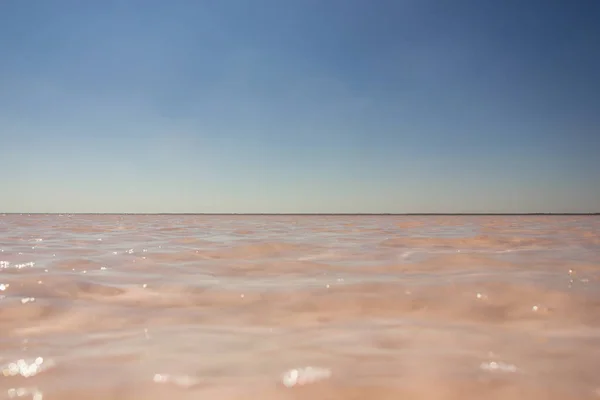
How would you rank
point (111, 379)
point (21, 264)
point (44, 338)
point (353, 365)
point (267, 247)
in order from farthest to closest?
point (267, 247), point (21, 264), point (44, 338), point (353, 365), point (111, 379)

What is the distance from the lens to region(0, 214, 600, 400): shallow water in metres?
1.35

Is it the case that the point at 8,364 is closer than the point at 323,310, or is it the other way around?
the point at 8,364

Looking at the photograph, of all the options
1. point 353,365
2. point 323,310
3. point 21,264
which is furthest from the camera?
point 21,264

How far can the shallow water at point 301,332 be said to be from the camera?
1348 millimetres

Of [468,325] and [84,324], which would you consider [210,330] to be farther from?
[468,325]

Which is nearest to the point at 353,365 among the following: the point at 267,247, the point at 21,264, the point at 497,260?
the point at 497,260

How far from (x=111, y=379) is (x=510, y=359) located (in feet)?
4.95

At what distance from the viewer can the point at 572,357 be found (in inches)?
61.9

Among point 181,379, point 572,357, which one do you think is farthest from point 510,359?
point 181,379

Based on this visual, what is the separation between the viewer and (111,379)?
1.39 metres

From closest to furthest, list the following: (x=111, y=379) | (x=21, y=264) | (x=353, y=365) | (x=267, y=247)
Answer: (x=111, y=379), (x=353, y=365), (x=21, y=264), (x=267, y=247)

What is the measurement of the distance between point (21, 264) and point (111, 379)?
11.4 ft

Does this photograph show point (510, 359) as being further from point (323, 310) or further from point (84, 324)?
point (84, 324)

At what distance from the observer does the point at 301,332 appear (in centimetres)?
198
